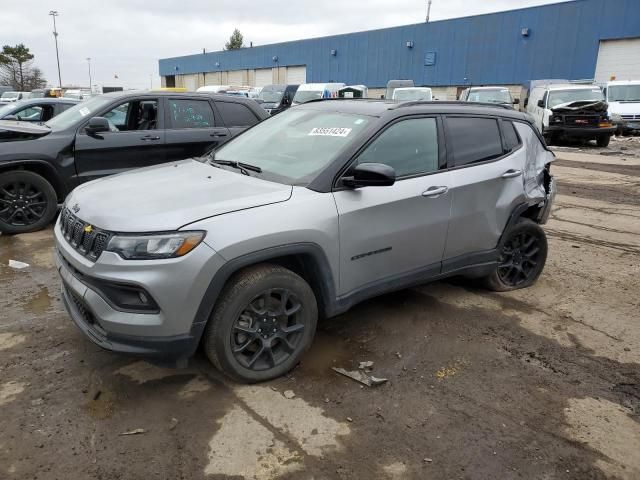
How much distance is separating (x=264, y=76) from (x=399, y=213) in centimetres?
4875

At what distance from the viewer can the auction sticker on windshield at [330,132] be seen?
3.49m

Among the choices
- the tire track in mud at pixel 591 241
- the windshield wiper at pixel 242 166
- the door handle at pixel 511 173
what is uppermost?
the windshield wiper at pixel 242 166

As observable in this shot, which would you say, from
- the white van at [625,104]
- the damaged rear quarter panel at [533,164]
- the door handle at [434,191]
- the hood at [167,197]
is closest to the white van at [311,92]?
the white van at [625,104]

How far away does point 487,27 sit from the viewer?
103ft

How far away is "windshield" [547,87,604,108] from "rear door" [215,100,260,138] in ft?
44.0

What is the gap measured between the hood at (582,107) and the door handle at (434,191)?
48.9 ft

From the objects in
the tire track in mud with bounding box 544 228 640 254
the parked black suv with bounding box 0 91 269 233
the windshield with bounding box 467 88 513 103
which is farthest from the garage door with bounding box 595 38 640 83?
the parked black suv with bounding box 0 91 269 233

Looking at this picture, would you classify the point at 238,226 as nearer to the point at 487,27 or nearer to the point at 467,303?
the point at 467,303

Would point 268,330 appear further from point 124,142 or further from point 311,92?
point 311,92

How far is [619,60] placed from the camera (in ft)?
85.9

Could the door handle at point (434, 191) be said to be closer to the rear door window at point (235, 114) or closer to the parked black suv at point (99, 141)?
the parked black suv at point (99, 141)

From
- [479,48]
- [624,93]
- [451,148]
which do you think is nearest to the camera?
[451,148]

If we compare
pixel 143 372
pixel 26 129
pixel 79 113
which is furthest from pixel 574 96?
pixel 143 372

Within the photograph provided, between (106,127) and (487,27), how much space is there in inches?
1223
